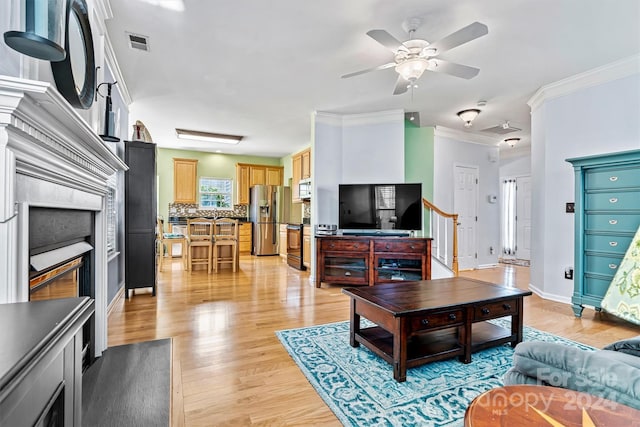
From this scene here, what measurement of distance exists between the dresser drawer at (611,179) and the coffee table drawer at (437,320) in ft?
7.53

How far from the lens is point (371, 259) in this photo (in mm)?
4559

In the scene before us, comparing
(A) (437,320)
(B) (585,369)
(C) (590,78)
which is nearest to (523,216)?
(C) (590,78)

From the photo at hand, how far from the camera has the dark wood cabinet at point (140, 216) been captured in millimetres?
3947

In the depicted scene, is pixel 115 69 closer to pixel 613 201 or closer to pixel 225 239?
pixel 225 239

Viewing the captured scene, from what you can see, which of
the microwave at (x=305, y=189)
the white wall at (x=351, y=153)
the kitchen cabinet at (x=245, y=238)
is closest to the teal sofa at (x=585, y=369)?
the white wall at (x=351, y=153)

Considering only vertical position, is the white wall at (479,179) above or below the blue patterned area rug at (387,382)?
above

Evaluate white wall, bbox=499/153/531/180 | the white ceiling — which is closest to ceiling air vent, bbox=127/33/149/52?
the white ceiling

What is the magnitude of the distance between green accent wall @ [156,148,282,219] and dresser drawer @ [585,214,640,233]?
7.09 metres

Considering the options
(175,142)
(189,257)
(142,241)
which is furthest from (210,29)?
(175,142)

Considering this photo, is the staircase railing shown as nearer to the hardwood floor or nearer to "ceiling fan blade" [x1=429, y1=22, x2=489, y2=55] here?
the hardwood floor

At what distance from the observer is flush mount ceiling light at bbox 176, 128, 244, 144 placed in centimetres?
624

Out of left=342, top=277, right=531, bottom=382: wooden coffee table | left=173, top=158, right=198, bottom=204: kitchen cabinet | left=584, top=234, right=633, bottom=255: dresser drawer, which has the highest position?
left=173, top=158, right=198, bottom=204: kitchen cabinet

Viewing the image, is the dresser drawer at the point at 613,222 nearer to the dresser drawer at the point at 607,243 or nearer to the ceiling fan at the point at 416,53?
the dresser drawer at the point at 607,243

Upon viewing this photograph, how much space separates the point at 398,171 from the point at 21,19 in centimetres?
452
